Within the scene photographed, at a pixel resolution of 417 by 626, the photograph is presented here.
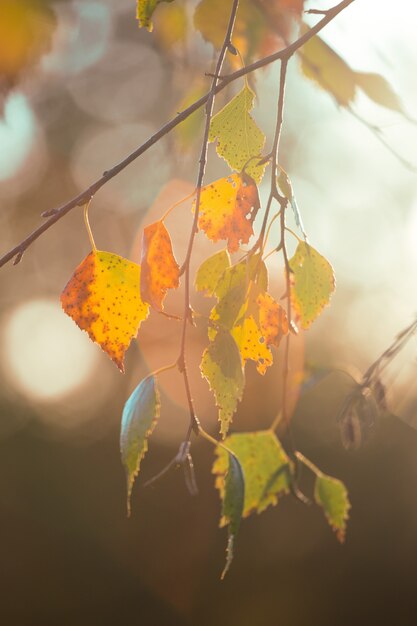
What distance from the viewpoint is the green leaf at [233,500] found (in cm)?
50

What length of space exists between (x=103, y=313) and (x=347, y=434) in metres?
0.37

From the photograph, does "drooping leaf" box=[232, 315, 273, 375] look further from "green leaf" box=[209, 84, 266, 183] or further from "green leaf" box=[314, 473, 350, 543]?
"green leaf" box=[314, 473, 350, 543]

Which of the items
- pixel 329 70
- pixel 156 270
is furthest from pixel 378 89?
pixel 156 270

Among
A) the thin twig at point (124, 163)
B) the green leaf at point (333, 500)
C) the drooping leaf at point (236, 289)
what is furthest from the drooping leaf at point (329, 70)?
the green leaf at point (333, 500)

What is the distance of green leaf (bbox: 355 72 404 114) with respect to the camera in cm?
74

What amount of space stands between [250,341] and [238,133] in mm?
164

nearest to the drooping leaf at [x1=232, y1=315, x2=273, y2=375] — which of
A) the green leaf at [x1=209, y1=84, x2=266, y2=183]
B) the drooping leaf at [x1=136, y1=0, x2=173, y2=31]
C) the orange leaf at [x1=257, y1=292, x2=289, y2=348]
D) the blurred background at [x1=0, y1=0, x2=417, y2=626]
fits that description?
the orange leaf at [x1=257, y1=292, x2=289, y2=348]

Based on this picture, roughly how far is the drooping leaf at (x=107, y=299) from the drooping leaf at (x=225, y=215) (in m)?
0.07

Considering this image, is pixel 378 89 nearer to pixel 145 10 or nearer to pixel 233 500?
pixel 145 10

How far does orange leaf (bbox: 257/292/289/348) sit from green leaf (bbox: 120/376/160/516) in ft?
0.36

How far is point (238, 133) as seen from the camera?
1.88 feet

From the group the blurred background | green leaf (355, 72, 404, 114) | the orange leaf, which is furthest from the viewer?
the blurred background

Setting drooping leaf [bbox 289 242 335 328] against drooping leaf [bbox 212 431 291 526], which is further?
drooping leaf [bbox 212 431 291 526]

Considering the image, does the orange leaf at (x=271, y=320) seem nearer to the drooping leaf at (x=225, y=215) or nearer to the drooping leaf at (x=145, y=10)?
the drooping leaf at (x=225, y=215)
